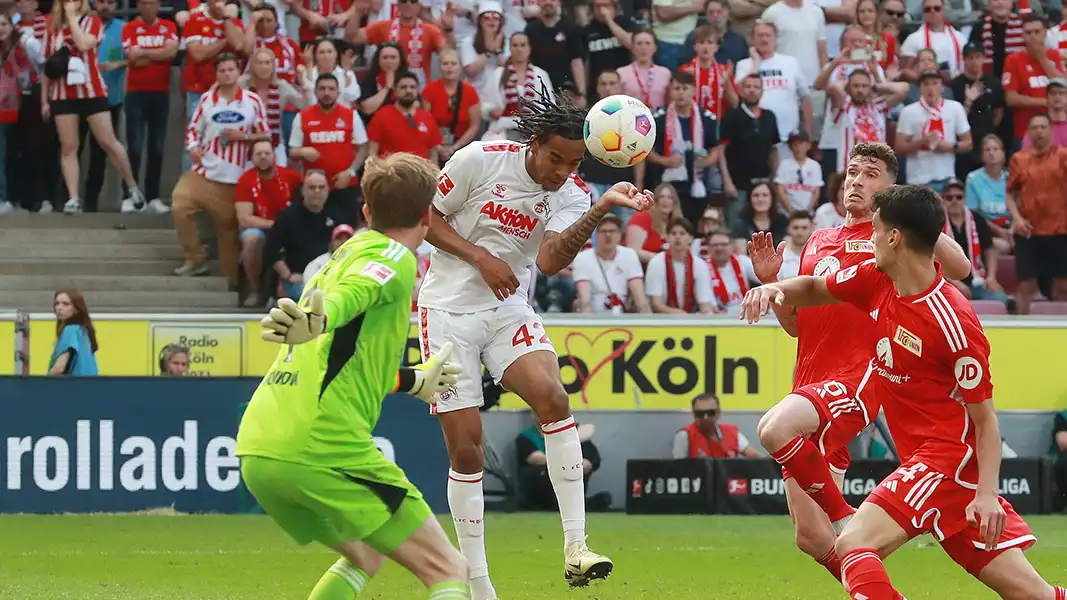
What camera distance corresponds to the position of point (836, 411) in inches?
318

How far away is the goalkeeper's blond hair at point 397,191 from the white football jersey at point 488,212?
245cm

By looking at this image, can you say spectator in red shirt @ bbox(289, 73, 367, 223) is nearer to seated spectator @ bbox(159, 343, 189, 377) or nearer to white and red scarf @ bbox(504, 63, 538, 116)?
white and red scarf @ bbox(504, 63, 538, 116)

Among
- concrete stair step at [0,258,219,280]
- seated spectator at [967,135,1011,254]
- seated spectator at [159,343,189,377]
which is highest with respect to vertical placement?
seated spectator at [967,135,1011,254]

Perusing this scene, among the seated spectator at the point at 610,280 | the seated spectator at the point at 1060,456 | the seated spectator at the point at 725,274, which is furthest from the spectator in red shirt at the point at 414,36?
the seated spectator at the point at 1060,456

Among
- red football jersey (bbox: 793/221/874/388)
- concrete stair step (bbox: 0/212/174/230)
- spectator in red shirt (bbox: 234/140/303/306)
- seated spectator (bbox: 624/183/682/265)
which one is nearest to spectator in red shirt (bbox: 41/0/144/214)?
concrete stair step (bbox: 0/212/174/230)

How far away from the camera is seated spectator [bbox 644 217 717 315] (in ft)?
51.4

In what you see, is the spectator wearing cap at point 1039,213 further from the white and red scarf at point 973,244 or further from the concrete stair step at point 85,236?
the concrete stair step at point 85,236

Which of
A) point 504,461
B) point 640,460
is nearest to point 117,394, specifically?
point 504,461

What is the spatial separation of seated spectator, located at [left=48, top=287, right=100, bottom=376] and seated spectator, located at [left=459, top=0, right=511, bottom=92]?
17.7 feet

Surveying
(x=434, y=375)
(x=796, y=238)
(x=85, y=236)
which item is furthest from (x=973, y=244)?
(x=434, y=375)

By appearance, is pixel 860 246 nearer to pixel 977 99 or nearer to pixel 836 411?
pixel 836 411

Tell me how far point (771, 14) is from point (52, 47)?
811 cm

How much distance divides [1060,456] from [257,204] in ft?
27.8

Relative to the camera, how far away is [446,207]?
27.9 ft
